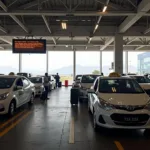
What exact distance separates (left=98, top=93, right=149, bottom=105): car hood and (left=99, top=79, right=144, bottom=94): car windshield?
0.42 m

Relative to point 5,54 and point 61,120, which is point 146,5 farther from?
point 5,54

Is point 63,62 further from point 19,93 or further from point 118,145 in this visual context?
point 118,145

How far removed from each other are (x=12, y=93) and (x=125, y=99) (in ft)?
14.4

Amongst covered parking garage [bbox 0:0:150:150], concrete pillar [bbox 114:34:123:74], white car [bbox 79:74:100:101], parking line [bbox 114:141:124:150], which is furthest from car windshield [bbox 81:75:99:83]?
parking line [bbox 114:141:124:150]

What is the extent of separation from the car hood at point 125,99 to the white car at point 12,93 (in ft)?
11.4

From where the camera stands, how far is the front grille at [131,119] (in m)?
6.11

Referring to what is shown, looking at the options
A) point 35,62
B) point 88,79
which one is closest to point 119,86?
point 88,79

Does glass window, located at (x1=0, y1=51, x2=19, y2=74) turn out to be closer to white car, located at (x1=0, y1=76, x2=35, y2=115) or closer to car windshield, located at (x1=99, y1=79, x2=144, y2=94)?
white car, located at (x1=0, y1=76, x2=35, y2=115)

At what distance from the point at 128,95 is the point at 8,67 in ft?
113

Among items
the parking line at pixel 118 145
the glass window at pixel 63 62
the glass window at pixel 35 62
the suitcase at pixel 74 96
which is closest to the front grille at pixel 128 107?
the parking line at pixel 118 145

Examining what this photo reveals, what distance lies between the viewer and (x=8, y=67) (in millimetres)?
39250

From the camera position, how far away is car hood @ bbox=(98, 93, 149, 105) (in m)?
6.35

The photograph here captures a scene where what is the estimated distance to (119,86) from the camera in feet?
25.2

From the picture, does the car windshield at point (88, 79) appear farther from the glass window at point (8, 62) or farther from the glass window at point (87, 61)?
the glass window at point (8, 62)
